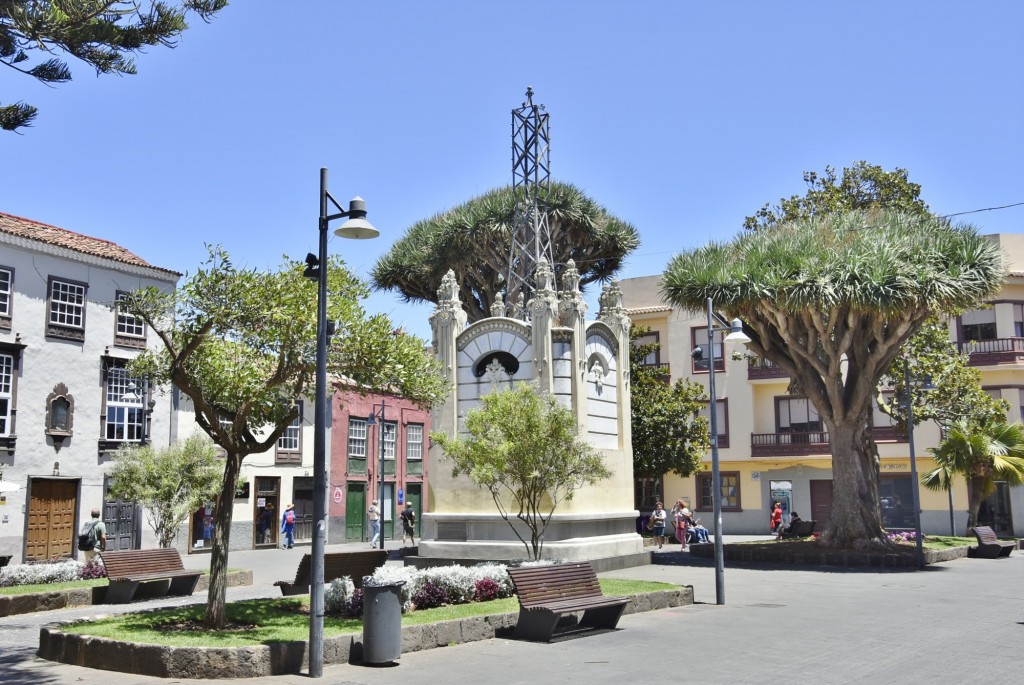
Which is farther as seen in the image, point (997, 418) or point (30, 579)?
point (997, 418)

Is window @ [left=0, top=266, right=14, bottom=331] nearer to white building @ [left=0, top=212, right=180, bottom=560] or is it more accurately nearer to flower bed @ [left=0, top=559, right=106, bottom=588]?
white building @ [left=0, top=212, right=180, bottom=560]

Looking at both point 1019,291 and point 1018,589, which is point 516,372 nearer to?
point 1018,589

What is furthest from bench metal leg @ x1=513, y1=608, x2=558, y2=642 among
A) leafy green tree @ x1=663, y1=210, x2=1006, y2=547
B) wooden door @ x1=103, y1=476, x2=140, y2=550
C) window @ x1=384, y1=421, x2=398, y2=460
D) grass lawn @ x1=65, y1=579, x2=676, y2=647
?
window @ x1=384, y1=421, x2=398, y2=460

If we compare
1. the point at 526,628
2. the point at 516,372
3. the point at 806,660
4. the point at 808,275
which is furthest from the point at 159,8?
the point at 808,275

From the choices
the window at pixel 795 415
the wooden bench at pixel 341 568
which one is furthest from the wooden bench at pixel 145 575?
the window at pixel 795 415

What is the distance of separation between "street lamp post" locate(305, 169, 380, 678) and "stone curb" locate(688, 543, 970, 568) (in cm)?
1787

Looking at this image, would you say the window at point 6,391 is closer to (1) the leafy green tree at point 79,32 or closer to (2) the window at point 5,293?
(2) the window at point 5,293

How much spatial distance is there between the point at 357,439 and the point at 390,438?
2.50 m

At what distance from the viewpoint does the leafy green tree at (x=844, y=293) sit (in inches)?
944

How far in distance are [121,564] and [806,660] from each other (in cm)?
1179

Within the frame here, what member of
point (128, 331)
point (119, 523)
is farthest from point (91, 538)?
point (128, 331)

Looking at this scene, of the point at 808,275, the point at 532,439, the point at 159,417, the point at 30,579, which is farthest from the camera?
the point at 159,417

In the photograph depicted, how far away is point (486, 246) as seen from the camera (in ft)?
117

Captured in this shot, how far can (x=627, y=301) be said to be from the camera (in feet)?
164
